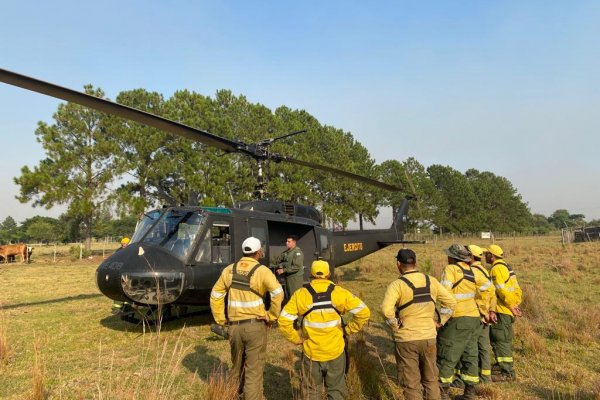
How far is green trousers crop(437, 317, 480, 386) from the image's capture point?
4.48 meters

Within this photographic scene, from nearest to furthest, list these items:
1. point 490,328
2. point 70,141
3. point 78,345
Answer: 1. point 490,328
2. point 78,345
3. point 70,141

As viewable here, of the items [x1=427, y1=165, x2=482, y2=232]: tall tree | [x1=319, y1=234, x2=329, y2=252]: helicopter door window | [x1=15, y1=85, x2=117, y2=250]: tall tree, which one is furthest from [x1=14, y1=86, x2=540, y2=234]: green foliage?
[x1=427, y1=165, x2=482, y2=232]: tall tree

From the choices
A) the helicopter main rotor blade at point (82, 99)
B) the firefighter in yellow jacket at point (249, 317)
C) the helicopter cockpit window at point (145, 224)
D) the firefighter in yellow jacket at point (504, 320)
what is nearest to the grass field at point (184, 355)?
the firefighter in yellow jacket at point (504, 320)

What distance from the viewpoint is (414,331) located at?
12.8 ft

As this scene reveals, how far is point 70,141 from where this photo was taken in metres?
27.7

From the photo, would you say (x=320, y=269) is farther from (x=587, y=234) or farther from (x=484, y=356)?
(x=587, y=234)

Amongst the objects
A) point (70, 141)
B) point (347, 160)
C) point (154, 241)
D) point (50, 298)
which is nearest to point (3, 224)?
point (70, 141)

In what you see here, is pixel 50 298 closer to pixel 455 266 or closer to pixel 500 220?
pixel 455 266

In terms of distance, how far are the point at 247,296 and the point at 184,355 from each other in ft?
8.92

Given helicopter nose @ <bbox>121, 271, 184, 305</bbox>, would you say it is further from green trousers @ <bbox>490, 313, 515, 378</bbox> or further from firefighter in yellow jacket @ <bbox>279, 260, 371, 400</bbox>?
green trousers @ <bbox>490, 313, 515, 378</bbox>

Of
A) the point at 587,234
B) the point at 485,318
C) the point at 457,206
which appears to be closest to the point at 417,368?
the point at 485,318

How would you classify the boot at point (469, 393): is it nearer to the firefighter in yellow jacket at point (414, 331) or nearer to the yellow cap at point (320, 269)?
the firefighter in yellow jacket at point (414, 331)

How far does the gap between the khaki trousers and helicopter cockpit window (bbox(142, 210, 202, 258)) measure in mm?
4520

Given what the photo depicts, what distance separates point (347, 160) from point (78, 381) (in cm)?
3445
